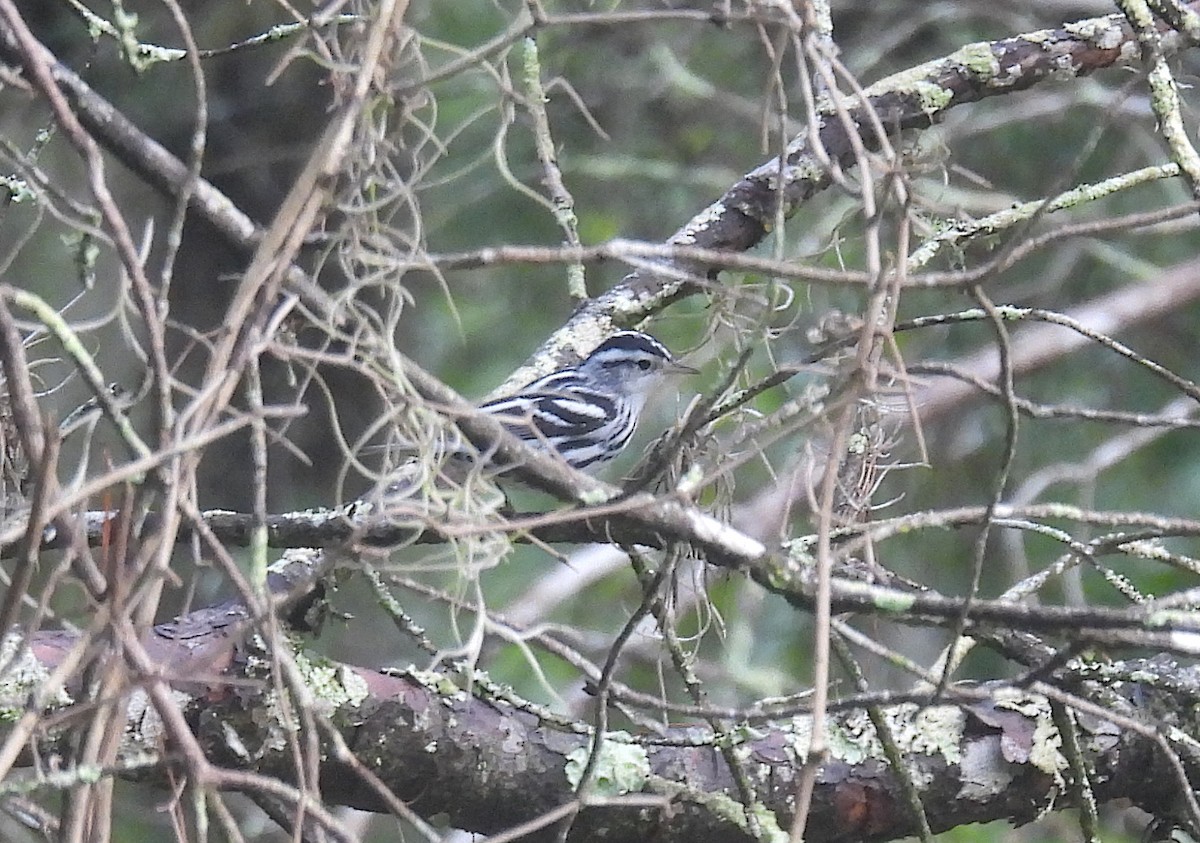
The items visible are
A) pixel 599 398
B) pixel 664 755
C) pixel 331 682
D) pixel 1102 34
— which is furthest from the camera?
pixel 599 398

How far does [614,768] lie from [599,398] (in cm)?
136

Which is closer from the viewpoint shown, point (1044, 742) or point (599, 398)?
point (1044, 742)

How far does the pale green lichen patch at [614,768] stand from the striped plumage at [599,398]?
782 mm

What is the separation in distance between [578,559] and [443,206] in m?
1.52

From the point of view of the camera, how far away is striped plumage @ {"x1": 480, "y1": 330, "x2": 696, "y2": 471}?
10.2 ft

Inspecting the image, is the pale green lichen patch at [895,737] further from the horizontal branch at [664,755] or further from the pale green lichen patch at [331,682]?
the pale green lichen patch at [331,682]

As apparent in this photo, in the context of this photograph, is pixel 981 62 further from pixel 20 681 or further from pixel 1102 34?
pixel 20 681

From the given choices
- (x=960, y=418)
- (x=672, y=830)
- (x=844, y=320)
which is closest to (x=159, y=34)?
(x=960, y=418)

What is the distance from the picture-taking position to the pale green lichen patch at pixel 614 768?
2.28 m

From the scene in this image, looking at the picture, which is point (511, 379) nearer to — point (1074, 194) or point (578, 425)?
point (578, 425)

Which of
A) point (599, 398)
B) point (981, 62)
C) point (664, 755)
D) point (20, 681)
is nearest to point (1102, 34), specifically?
point (981, 62)

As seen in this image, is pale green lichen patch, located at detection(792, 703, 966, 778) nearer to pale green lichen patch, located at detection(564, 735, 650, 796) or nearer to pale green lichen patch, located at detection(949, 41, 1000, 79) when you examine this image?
pale green lichen patch, located at detection(564, 735, 650, 796)

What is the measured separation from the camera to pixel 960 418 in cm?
550

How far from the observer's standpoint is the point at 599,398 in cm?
353
